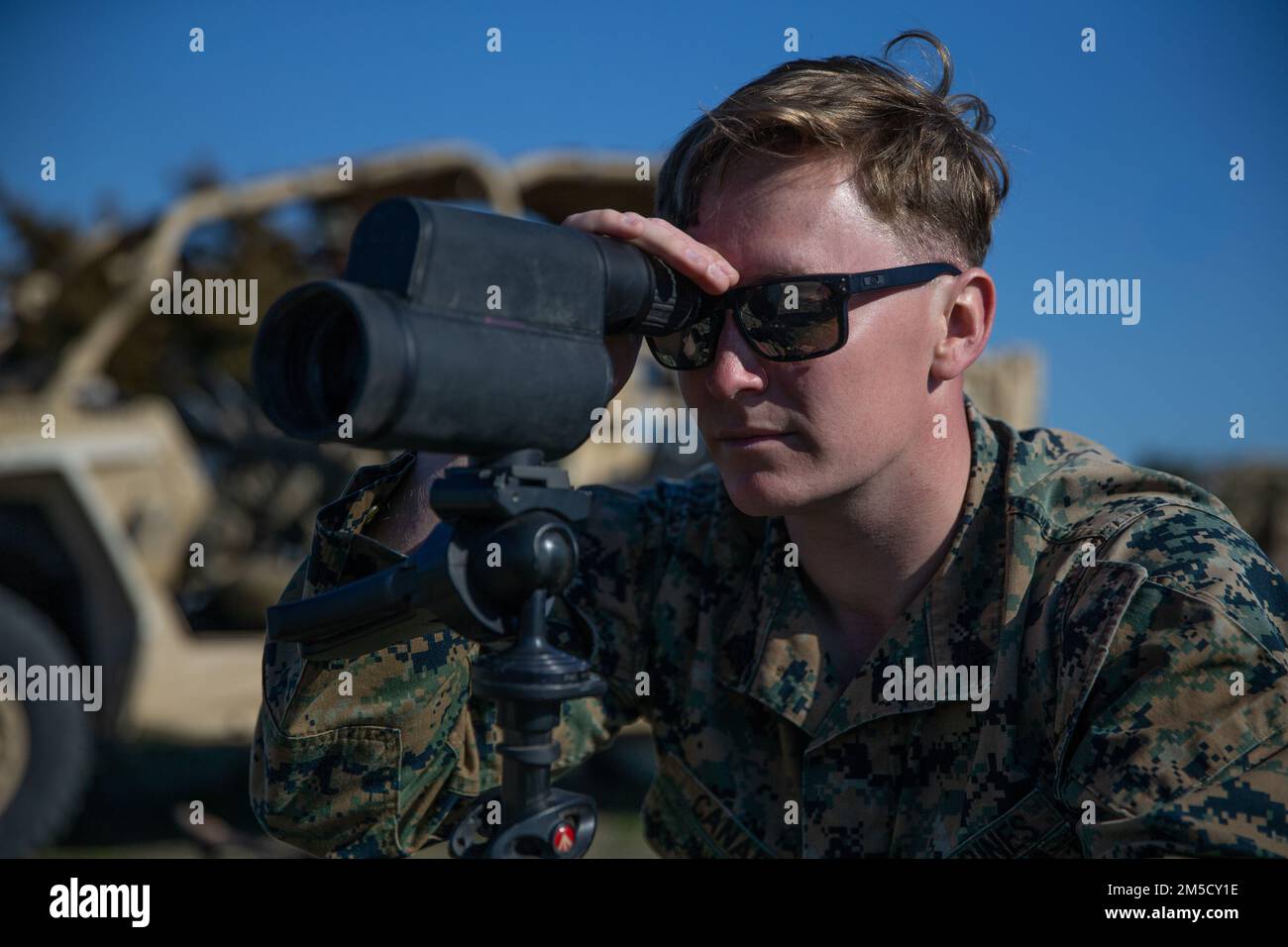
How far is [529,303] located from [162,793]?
182 inches

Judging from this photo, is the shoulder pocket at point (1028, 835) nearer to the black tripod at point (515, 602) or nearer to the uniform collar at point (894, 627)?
the uniform collar at point (894, 627)

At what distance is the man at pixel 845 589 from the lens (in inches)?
72.1

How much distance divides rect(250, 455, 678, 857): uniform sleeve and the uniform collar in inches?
10.5

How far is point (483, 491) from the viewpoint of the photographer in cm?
139

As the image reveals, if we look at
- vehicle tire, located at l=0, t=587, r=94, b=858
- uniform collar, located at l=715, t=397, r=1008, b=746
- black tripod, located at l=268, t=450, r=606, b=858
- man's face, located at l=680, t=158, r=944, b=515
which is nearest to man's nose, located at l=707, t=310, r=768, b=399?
man's face, located at l=680, t=158, r=944, b=515

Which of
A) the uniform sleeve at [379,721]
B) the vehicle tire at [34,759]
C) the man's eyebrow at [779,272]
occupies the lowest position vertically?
the vehicle tire at [34,759]

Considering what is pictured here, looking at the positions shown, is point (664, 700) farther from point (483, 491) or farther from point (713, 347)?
point (483, 491)

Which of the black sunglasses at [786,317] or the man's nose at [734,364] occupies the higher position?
the black sunglasses at [786,317]

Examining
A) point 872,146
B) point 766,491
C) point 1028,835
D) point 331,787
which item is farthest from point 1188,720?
point 331,787

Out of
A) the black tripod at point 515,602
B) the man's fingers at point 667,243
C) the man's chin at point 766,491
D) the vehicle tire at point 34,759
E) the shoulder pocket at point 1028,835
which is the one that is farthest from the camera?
the vehicle tire at point 34,759

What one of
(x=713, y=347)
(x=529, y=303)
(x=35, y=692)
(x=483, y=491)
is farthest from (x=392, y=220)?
(x=35, y=692)

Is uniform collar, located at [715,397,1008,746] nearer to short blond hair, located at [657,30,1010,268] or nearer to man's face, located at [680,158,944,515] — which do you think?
man's face, located at [680,158,944,515]

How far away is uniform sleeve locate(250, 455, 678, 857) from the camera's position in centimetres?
202

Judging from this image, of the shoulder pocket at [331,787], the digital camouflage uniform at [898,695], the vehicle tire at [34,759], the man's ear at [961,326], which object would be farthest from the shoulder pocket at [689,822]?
the vehicle tire at [34,759]
